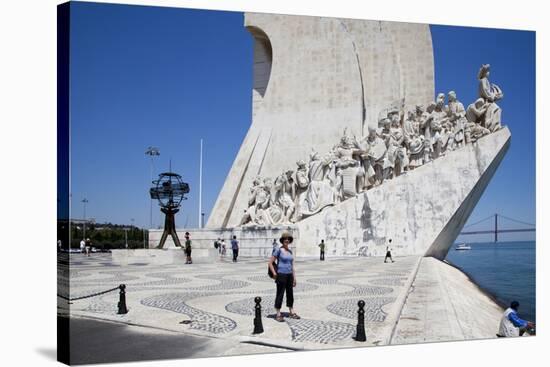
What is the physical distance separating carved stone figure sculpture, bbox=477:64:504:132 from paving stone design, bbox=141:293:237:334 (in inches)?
240

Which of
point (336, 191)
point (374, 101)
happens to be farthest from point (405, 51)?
point (336, 191)

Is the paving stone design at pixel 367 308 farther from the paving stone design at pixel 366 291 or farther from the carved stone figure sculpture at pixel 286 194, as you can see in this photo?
the carved stone figure sculpture at pixel 286 194

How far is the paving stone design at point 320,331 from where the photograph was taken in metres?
5.67

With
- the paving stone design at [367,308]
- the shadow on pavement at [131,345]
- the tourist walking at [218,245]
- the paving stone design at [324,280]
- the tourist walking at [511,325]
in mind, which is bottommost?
the tourist walking at [511,325]

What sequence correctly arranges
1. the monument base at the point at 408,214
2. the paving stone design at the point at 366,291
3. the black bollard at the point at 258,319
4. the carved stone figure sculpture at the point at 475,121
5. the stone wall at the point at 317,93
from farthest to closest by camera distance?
A: the stone wall at the point at 317,93 → the carved stone figure sculpture at the point at 475,121 → the monument base at the point at 408,214 → the paving stone design at the point at 366,291 → the black bollard at the point at 258,319

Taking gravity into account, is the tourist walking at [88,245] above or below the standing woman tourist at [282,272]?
above

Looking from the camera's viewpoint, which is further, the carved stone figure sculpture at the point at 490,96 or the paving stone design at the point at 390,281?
the carved stone figure sculpture at the point at 490,96

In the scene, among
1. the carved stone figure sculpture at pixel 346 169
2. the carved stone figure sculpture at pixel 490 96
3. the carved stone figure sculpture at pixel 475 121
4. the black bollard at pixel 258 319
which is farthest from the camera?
the carved stone figure sculpture at pixel 346 169

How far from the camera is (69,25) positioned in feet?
17.7

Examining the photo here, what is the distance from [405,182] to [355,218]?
125 centimetres

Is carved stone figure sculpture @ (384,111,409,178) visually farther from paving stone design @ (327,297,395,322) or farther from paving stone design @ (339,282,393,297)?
paving stone design @ (327,297,395,322)

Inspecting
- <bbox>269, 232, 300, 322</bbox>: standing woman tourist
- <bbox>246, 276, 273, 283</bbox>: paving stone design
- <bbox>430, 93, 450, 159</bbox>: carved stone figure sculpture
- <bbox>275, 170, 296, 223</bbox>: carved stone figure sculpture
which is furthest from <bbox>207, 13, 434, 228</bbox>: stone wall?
<bbox>269, 232, 300, 322</bbox>: standing woman tourist

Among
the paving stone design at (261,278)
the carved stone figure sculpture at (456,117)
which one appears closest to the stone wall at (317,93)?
the carved stone figure sculpture at (456,117)
